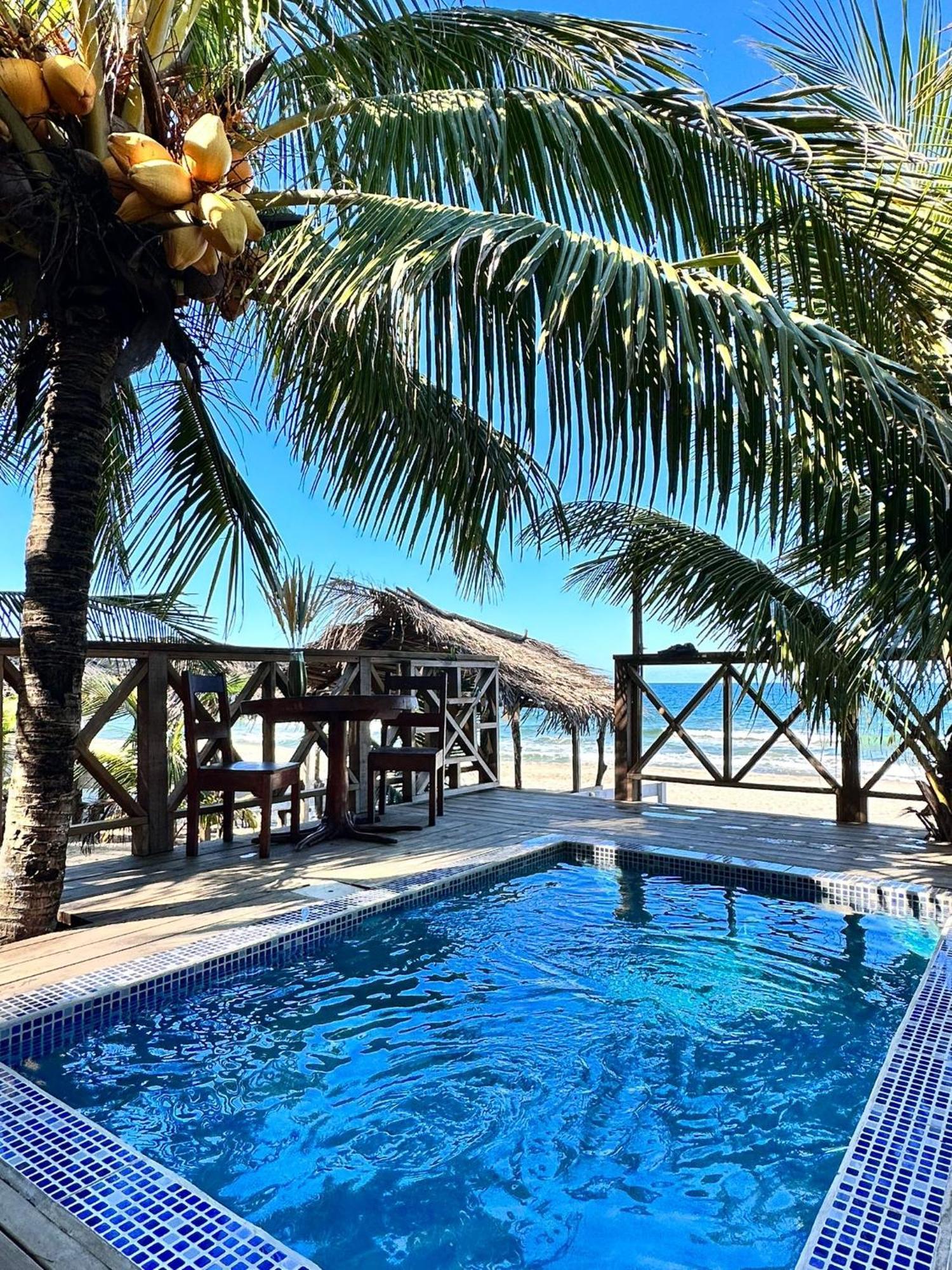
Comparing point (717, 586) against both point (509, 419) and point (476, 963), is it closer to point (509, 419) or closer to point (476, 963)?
point (476, 963)

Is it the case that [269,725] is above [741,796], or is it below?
above

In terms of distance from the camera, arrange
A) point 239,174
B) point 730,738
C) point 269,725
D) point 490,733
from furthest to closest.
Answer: point 490,733 < point 730,738 < point 269,725 < point 239,174

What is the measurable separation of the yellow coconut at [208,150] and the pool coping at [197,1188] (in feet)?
8.89

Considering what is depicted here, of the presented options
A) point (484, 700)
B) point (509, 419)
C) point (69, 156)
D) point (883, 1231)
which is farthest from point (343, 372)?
point (484, 700)

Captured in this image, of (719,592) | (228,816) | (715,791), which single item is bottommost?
(715,791)

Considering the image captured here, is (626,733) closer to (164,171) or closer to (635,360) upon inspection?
(164,171)

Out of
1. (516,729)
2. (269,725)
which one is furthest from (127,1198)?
(516,729)

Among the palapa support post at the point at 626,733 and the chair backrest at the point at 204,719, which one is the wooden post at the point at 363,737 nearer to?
the chair backrest at the point at 204,719

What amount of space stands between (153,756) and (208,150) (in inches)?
133

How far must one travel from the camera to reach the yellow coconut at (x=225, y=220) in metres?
2.50

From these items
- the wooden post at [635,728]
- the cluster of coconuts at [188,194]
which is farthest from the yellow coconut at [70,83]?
the wooden post at [635,728]

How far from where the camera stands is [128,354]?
314cm

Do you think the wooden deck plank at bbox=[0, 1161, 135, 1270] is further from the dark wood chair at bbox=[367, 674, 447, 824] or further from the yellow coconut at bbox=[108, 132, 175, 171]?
the dark wood chair at bbox=[367, 674, 447, 824]

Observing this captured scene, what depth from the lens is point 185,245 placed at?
8.63 ft
